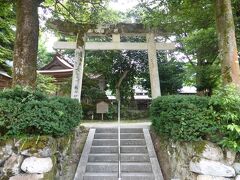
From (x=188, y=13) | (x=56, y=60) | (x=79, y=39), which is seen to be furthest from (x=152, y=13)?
(x=56, y=60)

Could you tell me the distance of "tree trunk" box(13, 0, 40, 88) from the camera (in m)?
6.59

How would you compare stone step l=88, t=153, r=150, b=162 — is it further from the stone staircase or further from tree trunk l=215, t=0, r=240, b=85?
tree trunk l=215, t=0, r=240, b=85

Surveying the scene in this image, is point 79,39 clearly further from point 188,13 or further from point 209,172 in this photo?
point 209,172

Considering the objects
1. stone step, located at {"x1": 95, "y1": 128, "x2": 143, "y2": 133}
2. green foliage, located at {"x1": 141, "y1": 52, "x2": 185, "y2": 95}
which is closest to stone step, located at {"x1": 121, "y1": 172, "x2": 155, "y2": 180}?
stone step, located at {"x1": 95, "y1": 128, "x2": 143, "y2": 133}

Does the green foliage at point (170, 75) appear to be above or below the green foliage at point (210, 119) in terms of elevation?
above

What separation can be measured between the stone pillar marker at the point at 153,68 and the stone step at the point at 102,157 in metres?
4.02

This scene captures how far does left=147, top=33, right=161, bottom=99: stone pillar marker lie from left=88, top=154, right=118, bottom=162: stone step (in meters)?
4.02

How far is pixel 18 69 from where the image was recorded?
660 centimetres

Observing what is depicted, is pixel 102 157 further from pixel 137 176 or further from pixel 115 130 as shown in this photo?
pixel 115 130

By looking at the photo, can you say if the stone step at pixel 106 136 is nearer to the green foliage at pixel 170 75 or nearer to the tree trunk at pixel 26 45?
the tree trunk at pixel 26 45

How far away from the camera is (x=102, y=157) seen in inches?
270

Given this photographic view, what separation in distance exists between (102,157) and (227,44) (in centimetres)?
381

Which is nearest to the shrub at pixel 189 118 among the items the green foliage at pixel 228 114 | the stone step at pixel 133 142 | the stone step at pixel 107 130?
the green foliage at pixel 228 114

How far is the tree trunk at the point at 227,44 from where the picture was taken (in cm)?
573
